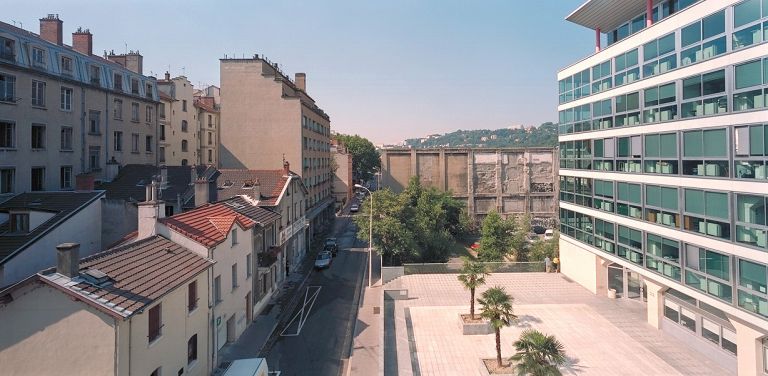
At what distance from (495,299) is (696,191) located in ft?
34.0

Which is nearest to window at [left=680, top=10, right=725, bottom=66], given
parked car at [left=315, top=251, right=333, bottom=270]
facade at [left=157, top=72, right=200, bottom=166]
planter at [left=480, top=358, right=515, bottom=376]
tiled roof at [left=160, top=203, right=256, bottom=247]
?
planter at [left=480, top=358, right=515, bottom=376]

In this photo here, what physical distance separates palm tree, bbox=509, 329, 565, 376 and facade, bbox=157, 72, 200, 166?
45820 millimetres

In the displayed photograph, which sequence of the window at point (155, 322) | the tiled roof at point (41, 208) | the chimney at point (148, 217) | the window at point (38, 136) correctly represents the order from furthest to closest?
the window at point (38, 136)
the chimney at point (148, 217)
the tiled roof at point (41, 208)
the window at point (155, 322)

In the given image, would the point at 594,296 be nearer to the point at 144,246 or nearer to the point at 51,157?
the point at 144,246

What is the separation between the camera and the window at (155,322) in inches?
601

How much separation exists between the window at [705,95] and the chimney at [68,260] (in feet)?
81.6

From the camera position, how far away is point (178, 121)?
52156 mm

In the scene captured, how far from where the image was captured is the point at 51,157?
29.7m

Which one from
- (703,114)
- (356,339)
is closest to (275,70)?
(356,339)

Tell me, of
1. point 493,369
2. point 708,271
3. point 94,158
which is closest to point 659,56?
point 708,271

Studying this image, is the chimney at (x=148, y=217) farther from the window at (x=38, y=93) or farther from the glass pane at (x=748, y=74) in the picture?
Result: the glass pane at (x=748, y=74)

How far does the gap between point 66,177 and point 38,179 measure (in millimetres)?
2283

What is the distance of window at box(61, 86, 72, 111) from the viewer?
99.5ft

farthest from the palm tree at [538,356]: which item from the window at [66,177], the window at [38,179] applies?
the window at [66,177]
